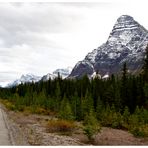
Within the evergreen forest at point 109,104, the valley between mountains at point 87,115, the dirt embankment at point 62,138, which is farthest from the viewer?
the evergreen forest at point 109,104

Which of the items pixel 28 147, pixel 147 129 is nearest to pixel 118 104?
pixel 147 129

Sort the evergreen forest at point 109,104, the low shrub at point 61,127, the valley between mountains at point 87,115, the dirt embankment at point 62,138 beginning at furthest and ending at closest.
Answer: the evergreen forest at point 109,104, the low shrub at point 61,127, the valley between mountains at point 87,115, the dirt embankment at point 62,138

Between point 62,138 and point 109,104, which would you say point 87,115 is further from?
point 109,104

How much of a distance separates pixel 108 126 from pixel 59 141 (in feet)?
57.1

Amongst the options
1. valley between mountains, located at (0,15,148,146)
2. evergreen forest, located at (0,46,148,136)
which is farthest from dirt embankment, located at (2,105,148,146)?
evergreen forest, located at (0,46,148,136)

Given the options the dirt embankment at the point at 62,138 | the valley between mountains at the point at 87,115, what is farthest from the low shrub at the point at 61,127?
the dirt embankment at the point at 62,138

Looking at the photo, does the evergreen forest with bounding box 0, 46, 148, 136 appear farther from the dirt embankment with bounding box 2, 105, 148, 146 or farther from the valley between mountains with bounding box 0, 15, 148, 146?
the dirt embankment with bounding box 2, 105, 148, 146

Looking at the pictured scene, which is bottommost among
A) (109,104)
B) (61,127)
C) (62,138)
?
(109,104)

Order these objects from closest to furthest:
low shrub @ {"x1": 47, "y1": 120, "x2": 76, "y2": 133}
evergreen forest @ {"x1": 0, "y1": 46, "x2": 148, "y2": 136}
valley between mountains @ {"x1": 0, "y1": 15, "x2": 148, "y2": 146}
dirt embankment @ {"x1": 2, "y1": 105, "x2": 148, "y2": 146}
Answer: dirt embankment @ {"x1": 2, "y1": 105, "x2": 148, "y2": 146}
valley between mountains @ {"x1": 0, "y1": 15, "x2": 148, "y2": 146}
low shrub @ {"x1": 47, "y1": 120, "x2": 76, "y2": 133}
evergreen forest @ {"x1": 0, "y1": 46, "x2": 148, "y2": 136}

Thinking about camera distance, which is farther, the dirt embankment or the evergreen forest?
the evergreen forest

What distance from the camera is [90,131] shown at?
26.4 m

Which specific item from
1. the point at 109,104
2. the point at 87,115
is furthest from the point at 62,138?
the point at 109,104

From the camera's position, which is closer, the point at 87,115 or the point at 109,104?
the point at 87,115

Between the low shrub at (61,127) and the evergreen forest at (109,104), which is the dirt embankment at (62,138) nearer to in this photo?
the low shrub at (61,127)
